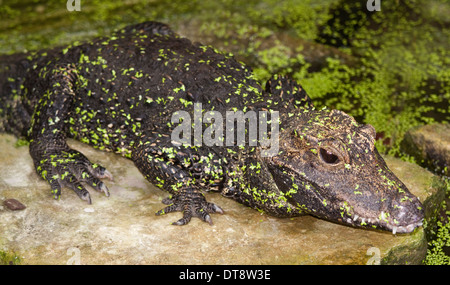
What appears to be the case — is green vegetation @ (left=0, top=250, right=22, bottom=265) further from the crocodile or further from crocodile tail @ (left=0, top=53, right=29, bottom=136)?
crocodile tail @ (left=0, top=53, right=29, bottom=136)

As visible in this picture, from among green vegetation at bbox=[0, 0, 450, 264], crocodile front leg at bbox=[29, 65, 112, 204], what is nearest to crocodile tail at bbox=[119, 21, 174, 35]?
crocodile front leg at bbox=[29, 65, 112, 204]

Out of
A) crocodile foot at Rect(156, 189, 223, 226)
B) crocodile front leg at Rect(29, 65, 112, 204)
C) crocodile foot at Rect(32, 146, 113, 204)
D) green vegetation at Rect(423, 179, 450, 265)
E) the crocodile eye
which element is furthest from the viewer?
crocodile front leg at Rect(29, 65, 112, 204)

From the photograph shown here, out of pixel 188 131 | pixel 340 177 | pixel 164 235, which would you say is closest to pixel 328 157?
pixel 340 177

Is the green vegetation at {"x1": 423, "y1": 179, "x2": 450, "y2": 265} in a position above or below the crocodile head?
below

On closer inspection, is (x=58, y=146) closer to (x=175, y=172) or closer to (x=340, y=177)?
(x=175, y=172)

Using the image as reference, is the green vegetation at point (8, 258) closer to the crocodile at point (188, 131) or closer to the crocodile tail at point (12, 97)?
the crocodile at point (188, 131)
